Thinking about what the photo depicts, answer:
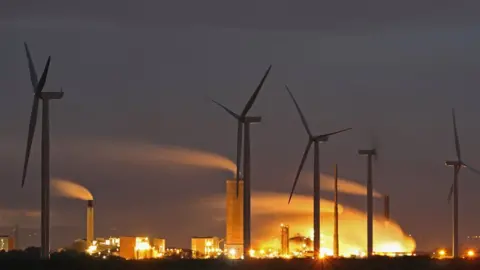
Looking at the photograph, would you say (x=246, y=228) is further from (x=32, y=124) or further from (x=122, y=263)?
(x=32, y=124)

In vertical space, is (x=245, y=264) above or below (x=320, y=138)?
below

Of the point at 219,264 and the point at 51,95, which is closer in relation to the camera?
the point at 51,95

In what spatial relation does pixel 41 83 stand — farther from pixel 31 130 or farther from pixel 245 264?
pixel 245 264

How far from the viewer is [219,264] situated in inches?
5600

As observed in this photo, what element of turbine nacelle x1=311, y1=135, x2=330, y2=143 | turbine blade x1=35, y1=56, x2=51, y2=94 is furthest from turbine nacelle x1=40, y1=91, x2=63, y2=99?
turbine nacelle x1=311, y1=135, x2=330, y2=143

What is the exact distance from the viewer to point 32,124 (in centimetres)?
11988

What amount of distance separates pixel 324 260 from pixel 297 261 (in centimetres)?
944

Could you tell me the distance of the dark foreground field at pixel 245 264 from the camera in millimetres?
121000

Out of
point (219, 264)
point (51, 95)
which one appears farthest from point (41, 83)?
point (219, 264)

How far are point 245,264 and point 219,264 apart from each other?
291 centimetres

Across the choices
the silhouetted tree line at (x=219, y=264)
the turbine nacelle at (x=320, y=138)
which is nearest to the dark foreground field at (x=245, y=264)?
the silhouetted tree line at (x=219, y=264)

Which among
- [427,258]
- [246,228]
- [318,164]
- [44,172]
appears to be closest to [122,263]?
[44,172]

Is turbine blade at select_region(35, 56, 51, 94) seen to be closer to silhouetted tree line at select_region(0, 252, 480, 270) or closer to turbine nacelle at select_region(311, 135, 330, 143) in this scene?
silhouetted tree line at select_region(0, 252, 480, 270)

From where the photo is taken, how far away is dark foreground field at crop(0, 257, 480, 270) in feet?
397
